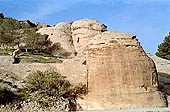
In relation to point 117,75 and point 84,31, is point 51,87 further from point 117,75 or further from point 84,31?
point 84,31

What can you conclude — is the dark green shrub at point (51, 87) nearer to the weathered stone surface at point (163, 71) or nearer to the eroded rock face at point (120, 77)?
the eroded rock face at point (120, 77)

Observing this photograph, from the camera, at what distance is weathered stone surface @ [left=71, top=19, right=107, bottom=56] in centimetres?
2562

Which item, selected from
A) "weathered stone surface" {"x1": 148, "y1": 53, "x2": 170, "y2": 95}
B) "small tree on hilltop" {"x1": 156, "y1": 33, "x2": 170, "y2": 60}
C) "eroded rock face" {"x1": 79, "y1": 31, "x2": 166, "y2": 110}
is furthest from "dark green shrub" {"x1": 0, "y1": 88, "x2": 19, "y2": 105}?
"small tree on hilltop" {"x1": 156, "y1": 33, "x2": 170, "y2": 60}

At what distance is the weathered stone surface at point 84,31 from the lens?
25625 millimetres

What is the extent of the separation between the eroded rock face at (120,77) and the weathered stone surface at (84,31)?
42.7 feet

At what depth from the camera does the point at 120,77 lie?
11727 mm

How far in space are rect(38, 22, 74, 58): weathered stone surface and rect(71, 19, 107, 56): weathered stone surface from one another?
0.70m

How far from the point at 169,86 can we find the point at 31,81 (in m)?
9.22

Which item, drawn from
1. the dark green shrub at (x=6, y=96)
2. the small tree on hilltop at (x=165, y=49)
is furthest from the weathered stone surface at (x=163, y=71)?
the small tree on hilltop at (x=165, y=49)

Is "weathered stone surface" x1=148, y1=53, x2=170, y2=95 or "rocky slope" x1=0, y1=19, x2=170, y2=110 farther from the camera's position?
"weathered stone surface" x1=148, y1=53, x2=170, y2=95

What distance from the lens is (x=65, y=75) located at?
13.2 m

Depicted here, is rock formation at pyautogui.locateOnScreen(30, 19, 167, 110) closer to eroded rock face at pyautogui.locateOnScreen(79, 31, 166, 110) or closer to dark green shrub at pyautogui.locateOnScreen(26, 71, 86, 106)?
eroded rock face at pyautogui.locateOnScreen(79, 31, 166, 110)

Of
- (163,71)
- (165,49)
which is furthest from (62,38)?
(165,49)

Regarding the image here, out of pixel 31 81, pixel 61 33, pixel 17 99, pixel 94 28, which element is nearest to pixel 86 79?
pixel 31 81
